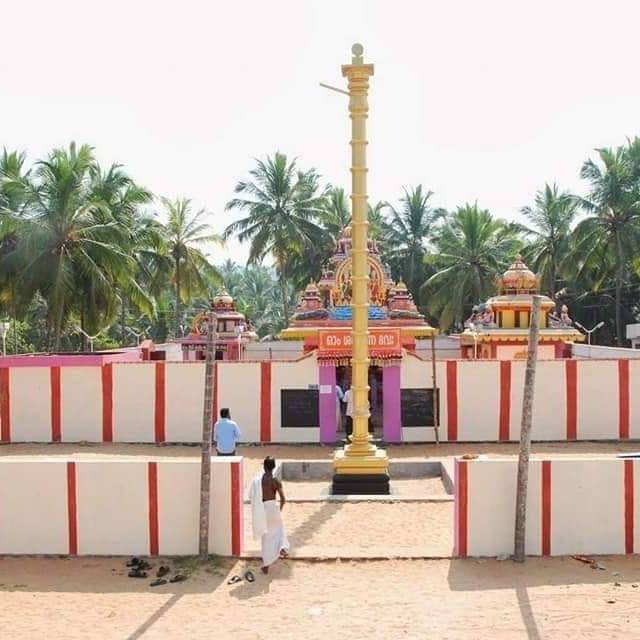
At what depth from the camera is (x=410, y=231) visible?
51.2m

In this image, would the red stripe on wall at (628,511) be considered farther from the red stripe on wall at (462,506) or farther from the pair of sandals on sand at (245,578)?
the pair of sandals on sand at (245,578)

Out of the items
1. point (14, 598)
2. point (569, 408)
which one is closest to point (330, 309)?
point (569, 408)

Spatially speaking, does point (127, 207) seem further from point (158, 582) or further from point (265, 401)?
point (158, 582)

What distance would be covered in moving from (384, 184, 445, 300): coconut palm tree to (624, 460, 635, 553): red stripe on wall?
39809 millimetres

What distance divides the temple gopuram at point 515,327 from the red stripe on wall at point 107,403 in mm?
12968

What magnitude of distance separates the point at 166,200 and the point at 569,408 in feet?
100

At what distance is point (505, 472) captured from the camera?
10984 millimetres

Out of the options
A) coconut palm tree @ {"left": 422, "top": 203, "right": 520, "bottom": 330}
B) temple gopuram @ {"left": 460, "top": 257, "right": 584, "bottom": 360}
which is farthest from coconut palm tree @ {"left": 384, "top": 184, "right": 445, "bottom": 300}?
temple gopuram @ {"left": 460, "top": 257, "right": 584, "bottom": 360}

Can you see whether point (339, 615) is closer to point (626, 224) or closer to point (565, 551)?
point (565, 551)

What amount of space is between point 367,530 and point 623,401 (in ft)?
35.5

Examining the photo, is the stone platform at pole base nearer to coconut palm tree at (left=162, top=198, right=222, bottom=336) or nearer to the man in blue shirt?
the man in blue shirt

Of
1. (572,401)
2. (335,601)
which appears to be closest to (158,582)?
(335,601)

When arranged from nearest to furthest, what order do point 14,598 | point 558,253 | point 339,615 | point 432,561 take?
1. point 339,615
2. point 14,598
3. point 432,561
4. point 558,253

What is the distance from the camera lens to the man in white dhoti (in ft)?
34.2
